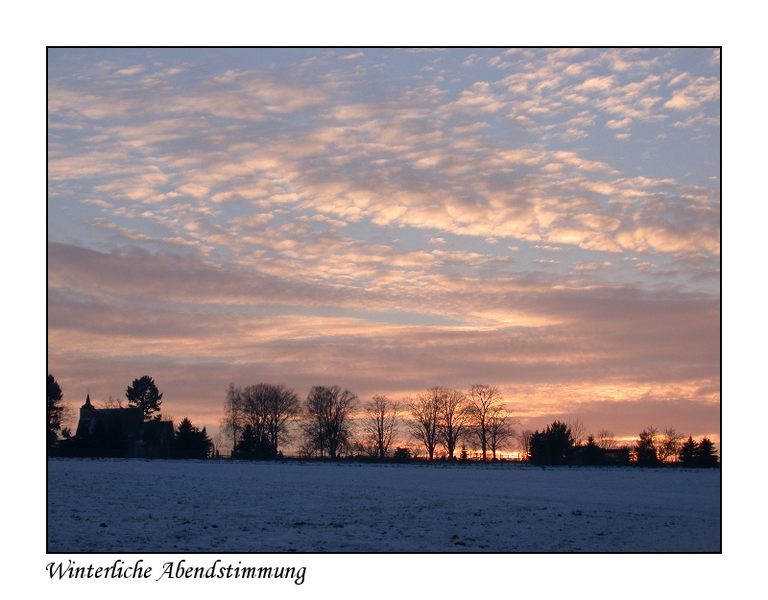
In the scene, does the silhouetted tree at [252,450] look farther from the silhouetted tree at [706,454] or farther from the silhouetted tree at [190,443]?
the silhouetted tree at [706,454]

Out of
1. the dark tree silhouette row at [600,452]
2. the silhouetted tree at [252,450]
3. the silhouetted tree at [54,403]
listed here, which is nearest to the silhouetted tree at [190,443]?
the silhouetted tree at [252,450]

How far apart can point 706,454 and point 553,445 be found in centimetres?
1935

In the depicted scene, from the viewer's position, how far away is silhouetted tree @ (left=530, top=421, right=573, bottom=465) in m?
109

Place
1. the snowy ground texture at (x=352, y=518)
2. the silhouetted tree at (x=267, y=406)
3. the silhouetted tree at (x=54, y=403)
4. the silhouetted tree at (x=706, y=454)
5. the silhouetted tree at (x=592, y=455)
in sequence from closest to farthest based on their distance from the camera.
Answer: the snowy ground texture at (x=352, y=518) → the silhouetted tree at (x=706, y=454) → the silhouetted tree at (x=592, y=455) → the silhouetted tree at (x=54, y=403) → the silhouetted tree at (x=267, y=406)

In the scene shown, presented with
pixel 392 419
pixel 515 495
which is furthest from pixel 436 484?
pixel 392 419

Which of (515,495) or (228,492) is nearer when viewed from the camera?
(228,492)

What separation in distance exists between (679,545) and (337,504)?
1360cm

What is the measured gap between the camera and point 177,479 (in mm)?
47531

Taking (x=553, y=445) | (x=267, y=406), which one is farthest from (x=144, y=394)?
(x=553, y=445)

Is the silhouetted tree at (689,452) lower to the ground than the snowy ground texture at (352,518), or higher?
lower

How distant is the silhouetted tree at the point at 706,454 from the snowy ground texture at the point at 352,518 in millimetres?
53745

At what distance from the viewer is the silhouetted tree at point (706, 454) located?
320 feet

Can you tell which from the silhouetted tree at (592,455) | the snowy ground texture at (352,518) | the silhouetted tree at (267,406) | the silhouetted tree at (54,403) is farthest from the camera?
the silhouetted tree at (267,406)
